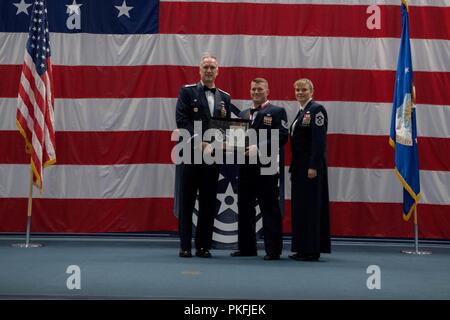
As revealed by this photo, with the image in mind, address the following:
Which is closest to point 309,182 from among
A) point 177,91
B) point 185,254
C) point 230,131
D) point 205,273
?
point 230,131

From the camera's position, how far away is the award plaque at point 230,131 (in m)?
5.68

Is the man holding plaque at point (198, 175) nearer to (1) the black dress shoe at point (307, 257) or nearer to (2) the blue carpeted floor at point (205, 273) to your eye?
(2) the blue carpeted floor at point (205, 273)

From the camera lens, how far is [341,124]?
7059 mm

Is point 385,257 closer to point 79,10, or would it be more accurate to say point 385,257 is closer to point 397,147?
point 397,147

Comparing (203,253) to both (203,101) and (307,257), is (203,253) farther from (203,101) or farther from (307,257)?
(203,101)

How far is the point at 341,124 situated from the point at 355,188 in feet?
2.24

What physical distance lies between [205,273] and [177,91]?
2.70 m

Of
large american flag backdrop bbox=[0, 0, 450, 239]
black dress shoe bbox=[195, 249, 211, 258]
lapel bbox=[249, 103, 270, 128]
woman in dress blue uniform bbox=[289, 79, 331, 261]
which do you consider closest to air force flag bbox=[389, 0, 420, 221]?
large american flag backdrop bbox=[0, 0, 450, 239]

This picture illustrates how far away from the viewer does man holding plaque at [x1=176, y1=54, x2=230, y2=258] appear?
5.72m

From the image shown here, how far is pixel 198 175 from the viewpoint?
5.75 metres

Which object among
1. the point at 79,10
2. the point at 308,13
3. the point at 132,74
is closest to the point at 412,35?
the point at 308,13

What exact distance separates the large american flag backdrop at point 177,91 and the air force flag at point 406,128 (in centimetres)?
59

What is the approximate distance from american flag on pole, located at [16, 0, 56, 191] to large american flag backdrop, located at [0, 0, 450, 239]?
59 cm

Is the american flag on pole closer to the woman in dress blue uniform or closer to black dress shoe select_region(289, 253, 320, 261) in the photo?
the woman in dress blue uniform
